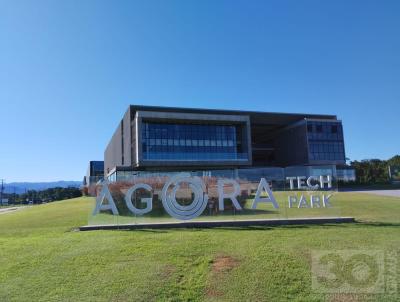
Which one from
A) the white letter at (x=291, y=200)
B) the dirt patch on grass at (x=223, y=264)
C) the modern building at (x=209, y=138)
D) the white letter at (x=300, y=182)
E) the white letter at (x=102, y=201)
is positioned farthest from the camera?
the modern building at (x=209, y=138)

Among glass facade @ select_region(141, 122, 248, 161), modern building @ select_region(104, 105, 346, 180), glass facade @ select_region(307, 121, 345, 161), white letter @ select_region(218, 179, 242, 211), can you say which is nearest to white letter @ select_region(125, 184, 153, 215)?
white letter @ select_region(218, 179, 242, 211)

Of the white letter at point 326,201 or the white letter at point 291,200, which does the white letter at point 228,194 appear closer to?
the white letter at point 291,200

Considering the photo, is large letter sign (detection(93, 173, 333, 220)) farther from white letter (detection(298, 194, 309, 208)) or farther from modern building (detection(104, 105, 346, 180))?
modern building (detection(104, 105, 346, 180))

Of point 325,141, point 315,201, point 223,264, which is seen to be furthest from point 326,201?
point 325,141

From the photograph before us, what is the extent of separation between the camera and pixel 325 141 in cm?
6806

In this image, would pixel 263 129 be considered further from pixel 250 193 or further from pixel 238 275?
pixel 238 275

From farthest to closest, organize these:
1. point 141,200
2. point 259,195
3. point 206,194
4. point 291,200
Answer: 1. point 291,200
2. point 259,195
3. point 206,194
4. point 141,200

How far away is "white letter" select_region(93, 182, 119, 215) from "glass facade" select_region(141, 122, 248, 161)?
43.0 meters

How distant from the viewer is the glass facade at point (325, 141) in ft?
220

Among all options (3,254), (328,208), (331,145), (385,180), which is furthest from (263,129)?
(3,254)

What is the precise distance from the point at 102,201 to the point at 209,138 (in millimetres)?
48341

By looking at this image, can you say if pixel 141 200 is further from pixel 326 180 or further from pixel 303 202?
pixel 326 180

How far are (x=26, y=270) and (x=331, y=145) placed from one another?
221 ft

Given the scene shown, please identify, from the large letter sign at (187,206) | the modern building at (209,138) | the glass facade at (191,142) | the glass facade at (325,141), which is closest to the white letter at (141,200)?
the large letter sign at (187,206)
